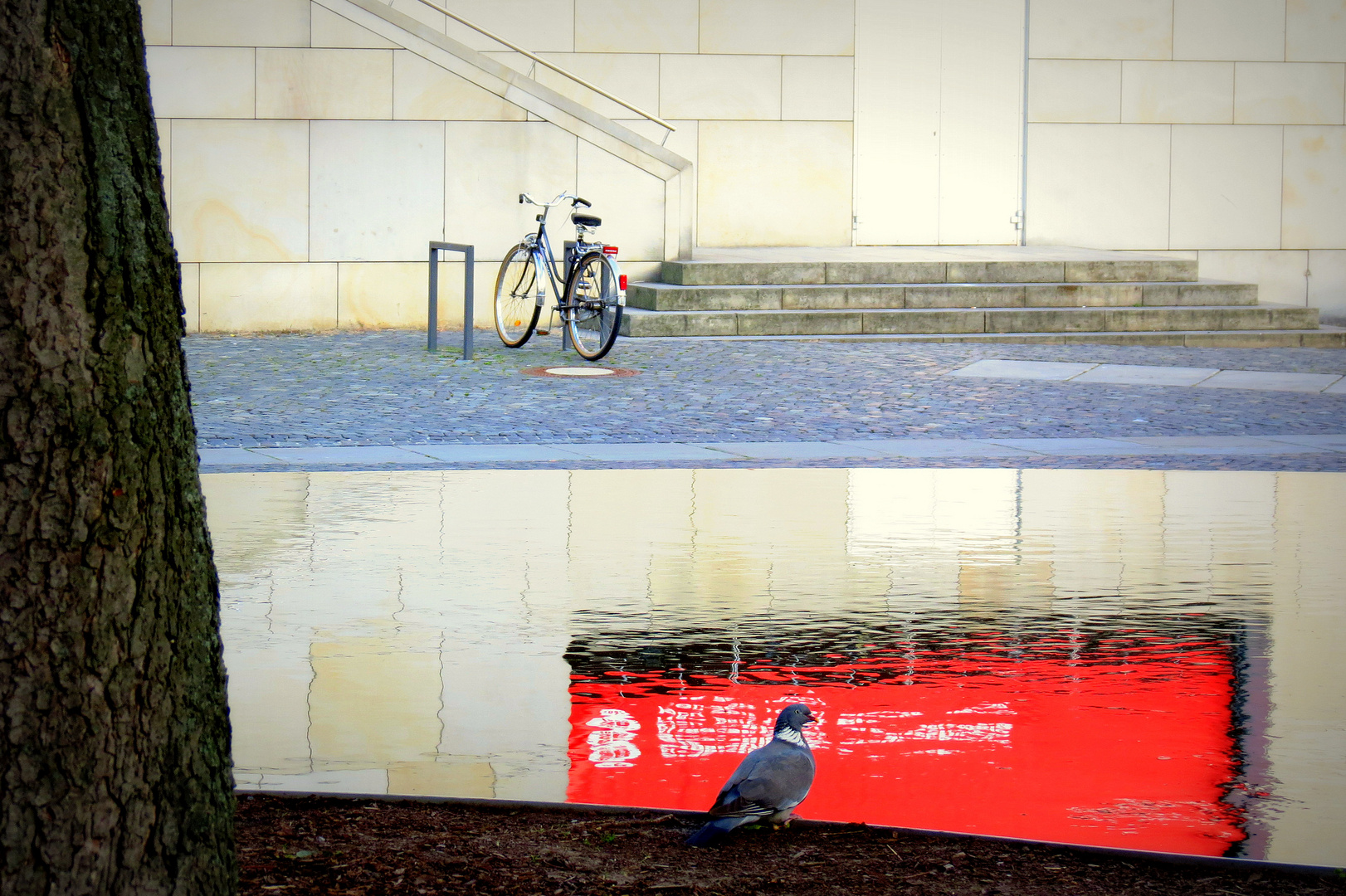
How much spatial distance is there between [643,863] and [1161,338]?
46.8ft

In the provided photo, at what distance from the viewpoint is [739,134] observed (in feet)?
63.0

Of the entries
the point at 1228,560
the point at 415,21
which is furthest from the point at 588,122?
the point at 1228,560

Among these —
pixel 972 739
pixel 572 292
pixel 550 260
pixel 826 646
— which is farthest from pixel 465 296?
pixel 972 739

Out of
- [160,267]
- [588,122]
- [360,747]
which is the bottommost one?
[360,747]

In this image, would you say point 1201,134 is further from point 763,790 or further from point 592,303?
point 763,790

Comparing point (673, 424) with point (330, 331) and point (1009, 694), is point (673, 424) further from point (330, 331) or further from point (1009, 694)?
point (330, 331)

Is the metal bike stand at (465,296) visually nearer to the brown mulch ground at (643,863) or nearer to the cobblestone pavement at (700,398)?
the cobblestone pavement at (700,398)

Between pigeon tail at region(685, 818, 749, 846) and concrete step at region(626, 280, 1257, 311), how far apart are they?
13217mm

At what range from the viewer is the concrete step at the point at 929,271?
16.9 meters

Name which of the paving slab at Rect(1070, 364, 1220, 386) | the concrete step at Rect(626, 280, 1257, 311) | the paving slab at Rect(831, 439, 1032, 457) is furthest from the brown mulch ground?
the concrete step at Rect(626, 280, 1257, 311)

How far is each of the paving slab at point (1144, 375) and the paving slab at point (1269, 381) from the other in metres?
0.12

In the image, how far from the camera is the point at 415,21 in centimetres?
1652

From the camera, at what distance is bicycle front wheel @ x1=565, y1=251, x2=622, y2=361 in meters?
14.0

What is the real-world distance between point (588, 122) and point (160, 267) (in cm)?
1460
